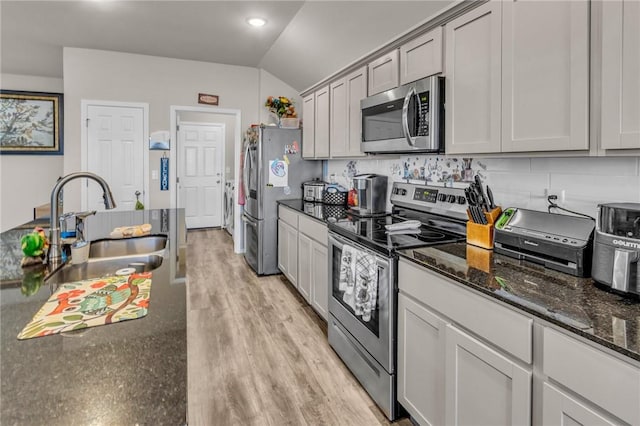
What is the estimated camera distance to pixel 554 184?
1.66 metres

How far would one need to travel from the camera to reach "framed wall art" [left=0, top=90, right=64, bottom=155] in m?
5.20

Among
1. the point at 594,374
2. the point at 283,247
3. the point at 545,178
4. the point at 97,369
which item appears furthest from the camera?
the point at 283,247

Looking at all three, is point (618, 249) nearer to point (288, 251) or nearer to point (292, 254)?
point (292, 254)

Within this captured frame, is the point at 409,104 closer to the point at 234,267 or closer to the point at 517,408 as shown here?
the point at 517,408

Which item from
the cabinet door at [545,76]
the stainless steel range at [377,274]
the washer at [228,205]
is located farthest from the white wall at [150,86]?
the cabinet door at [545,76]

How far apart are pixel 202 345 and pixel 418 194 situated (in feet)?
6.13

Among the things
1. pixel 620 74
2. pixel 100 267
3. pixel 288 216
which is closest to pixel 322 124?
pixel 288 216

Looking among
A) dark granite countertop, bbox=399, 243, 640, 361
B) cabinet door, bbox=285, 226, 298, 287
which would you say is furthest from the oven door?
cabinet door, bbox=285, 226, 298, 287

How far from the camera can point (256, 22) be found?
3.49 m

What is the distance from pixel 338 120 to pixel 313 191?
37.1 inches

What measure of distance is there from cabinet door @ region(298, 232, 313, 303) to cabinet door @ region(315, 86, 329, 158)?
88 cm

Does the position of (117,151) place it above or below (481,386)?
above

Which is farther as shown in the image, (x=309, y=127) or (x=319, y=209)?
(x=309, y=127)

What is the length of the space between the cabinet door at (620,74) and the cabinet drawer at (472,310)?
664mm
